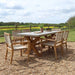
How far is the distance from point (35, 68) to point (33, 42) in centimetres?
118

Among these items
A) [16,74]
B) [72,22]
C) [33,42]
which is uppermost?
[72,22]

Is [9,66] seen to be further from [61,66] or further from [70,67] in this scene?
[70,67]

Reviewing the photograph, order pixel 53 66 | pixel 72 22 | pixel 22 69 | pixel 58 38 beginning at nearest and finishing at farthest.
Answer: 1. pixel 22 69
2. pixel 53 66
3. pixel 58 38
4. pixel 72 22

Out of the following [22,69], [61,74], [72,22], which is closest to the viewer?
[61,74]

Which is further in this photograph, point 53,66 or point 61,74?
point 53,66

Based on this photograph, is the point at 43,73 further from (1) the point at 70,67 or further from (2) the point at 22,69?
(1) the point at 70,67

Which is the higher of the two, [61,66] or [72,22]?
[72,22]

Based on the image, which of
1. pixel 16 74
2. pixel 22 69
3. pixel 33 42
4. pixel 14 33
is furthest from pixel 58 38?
pixel 14 33

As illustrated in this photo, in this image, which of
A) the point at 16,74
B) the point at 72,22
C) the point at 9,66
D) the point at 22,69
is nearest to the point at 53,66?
the point at 22,69

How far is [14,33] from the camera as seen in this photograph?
507cm

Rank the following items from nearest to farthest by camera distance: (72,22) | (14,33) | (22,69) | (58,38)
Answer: (22,69), (58,38), (14,33), (72,22)

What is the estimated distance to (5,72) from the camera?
8.57 ft

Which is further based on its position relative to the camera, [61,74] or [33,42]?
[33,42]

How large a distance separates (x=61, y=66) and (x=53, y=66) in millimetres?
217
